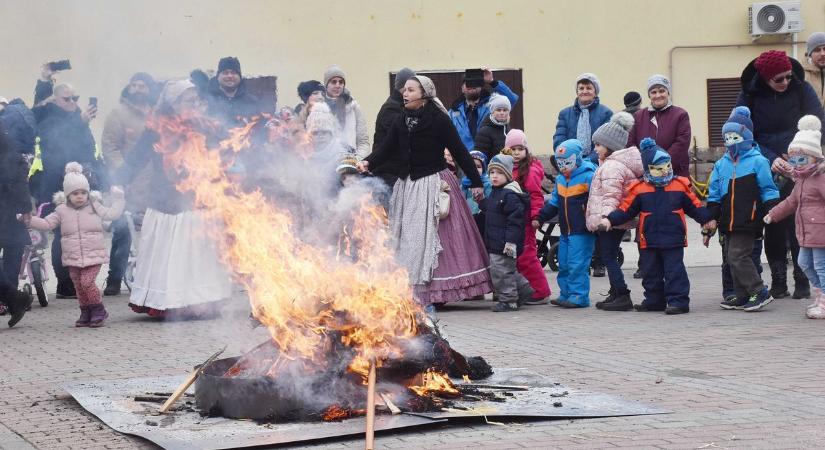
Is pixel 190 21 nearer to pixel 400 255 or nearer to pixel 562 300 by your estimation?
pixel 400 255

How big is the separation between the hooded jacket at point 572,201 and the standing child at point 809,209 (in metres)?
1.77

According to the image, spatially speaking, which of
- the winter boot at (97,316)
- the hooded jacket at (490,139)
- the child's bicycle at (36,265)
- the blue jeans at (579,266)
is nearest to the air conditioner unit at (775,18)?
the hooded jacket at (490,139)

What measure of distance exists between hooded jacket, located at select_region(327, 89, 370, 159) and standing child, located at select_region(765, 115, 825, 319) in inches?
183

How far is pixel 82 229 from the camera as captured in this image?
1193cm

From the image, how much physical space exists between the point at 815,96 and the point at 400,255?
162 inches

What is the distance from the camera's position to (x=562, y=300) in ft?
40.6

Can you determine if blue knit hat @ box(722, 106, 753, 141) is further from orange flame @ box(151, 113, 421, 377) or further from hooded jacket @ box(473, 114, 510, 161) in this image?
orange flame @ box(151, 113, 421, 377)

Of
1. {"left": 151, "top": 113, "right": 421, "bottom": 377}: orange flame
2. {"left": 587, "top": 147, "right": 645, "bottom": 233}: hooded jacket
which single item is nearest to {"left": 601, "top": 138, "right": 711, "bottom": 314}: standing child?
{"left": 587, "top": 147, "right": 645, "bottom": 233}: hooded jacket

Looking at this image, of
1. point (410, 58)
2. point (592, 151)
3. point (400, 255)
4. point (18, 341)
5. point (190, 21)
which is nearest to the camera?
point (190, 21)

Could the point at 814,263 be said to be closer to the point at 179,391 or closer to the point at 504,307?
the point at 504,307

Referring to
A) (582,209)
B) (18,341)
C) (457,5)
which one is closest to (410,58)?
(457,5)

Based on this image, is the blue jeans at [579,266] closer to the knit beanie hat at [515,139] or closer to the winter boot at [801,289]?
the knit beanie hat at [515,139]

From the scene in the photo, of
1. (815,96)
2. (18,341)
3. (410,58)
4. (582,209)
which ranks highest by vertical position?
(410,58)

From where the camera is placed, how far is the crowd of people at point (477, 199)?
37.6ft
